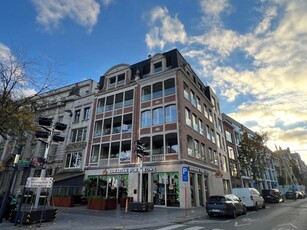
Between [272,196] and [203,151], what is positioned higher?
[203,151]

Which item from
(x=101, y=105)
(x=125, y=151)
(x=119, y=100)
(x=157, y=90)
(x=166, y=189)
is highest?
(x=119, y=100)

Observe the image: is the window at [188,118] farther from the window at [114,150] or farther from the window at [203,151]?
the window at [114,150]

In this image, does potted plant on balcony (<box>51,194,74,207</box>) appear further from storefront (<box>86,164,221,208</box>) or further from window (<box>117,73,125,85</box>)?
window (<box>117,73,125,85</box>)

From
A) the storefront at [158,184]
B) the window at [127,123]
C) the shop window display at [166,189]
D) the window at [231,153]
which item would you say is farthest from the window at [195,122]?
the window at [231,153]

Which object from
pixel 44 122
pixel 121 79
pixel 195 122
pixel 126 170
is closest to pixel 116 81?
pixel 121 79

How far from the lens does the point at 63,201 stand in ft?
66.1

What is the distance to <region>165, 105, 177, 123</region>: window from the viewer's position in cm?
2252

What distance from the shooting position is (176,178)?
20.2 metres

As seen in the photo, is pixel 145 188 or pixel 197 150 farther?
pixel 197 150

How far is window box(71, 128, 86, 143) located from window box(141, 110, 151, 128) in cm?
940

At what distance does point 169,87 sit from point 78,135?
1454 cm

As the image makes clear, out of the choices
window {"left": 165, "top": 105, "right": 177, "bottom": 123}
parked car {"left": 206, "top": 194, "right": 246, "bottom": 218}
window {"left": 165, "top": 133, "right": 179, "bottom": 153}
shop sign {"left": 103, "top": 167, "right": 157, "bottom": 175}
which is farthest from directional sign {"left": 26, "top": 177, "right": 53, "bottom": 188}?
window {"left": 165, "top": 105, "right": 177, "bottom": 123}

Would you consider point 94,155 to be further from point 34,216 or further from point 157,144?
point 34,216

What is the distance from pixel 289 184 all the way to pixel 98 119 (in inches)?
2649
